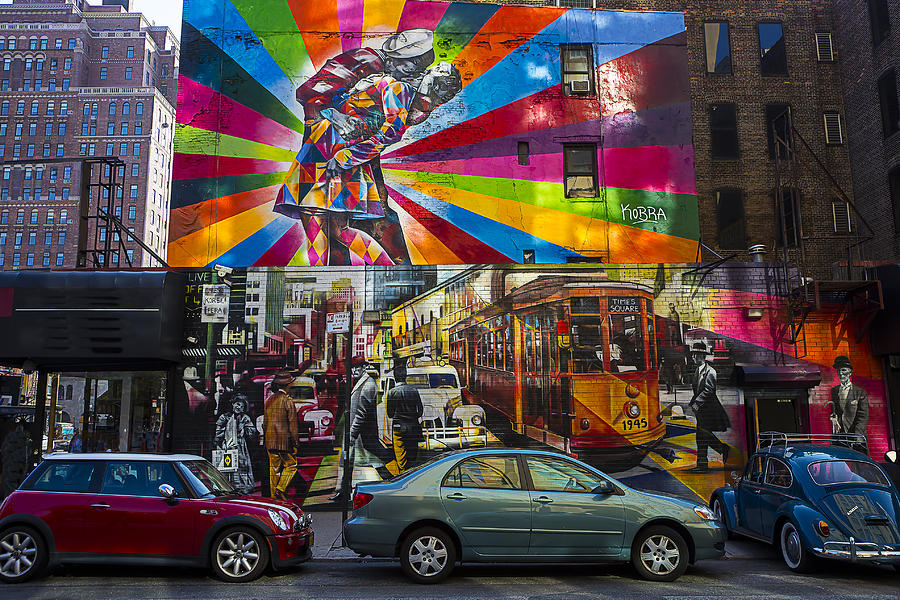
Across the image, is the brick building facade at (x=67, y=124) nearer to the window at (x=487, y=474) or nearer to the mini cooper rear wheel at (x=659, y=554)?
the window at (x=487, y=474)

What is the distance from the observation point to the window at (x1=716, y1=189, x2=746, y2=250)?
2278cm

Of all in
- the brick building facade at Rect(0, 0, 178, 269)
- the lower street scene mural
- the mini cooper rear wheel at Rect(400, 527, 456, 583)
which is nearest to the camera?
the mini cooper rear wheel at Rect(400, 527, 456, 583)

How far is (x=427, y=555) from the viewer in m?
8.32

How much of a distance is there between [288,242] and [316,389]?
441cm

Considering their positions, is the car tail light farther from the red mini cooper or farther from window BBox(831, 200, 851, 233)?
window BBox(831, 200, 851, 233)

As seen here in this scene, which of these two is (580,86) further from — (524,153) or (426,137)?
(426,137)

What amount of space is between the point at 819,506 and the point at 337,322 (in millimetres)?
9374

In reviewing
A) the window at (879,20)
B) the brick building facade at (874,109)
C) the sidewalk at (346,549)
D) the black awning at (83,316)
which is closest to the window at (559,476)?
the sidewalk at (346,549)

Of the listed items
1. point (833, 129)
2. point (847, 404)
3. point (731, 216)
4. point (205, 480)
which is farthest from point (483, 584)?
point (833, 129)

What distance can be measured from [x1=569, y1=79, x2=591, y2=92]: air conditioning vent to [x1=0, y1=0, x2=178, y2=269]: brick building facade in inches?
3335

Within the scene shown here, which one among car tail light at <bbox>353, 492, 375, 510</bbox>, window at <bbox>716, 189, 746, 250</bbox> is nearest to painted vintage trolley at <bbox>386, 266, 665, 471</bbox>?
car tail light at <bbox>353, 492, 375, 510</bbox>

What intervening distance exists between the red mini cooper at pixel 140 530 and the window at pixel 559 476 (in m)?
3.16

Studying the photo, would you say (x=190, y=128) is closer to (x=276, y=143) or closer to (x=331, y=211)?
(x=276, y=143)

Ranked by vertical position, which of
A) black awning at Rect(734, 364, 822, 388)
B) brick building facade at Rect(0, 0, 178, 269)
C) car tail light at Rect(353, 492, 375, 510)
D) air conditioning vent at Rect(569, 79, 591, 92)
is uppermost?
brick building facade at Rect(0, 0, 178, 269)
